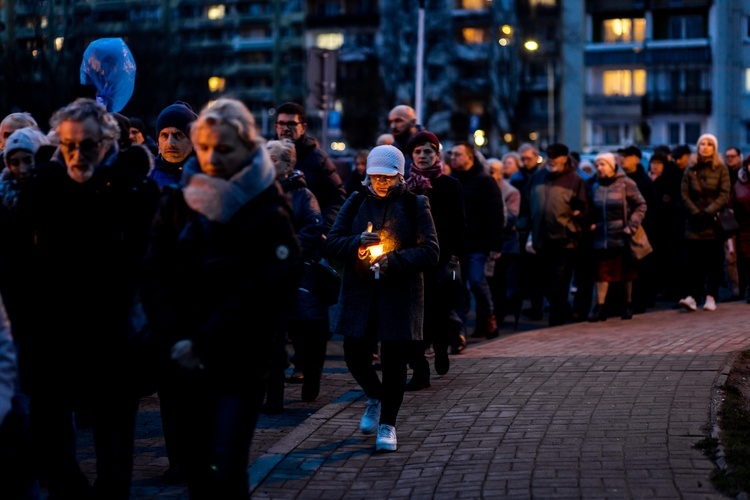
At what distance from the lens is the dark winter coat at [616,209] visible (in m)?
14.9

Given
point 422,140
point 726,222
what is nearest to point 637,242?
point 726,222

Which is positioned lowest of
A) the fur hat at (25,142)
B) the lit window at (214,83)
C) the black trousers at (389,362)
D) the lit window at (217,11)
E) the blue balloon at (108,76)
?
the black trousers at (389,362)

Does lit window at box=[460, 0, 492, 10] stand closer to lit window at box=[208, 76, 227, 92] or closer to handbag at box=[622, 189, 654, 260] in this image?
lit window at box=[208, 76, 227, 92]

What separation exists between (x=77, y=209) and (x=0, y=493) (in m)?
1.25

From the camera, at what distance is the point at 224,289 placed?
5.25m

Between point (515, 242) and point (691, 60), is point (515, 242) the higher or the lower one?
the lower one

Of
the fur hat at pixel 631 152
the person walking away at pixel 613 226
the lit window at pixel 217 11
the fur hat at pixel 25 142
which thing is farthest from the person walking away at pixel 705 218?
the lit window at pixel 217 11

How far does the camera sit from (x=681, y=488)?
654cm

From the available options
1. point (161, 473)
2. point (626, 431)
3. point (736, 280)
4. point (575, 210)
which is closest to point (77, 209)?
point (161, 473)

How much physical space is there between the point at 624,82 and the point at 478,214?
72.6 metres

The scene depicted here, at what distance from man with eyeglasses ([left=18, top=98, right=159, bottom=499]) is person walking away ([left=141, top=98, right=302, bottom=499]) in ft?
0.92

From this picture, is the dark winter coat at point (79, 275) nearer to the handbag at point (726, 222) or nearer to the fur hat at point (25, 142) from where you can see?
the fur hat at point (25, 142)

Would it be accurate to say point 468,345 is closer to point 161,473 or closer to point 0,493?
point 161,473

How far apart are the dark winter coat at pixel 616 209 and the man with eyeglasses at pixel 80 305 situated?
9.96 m
